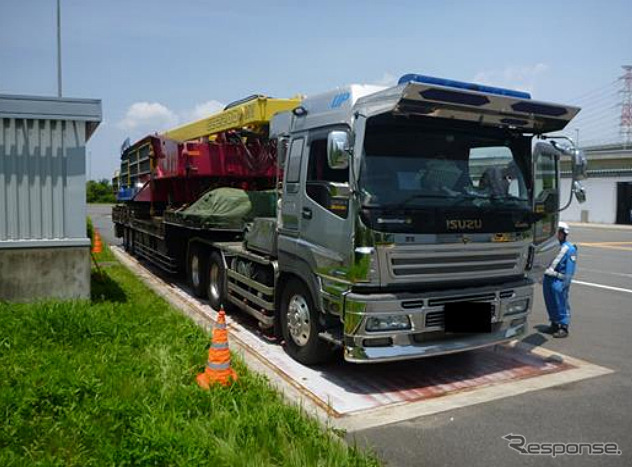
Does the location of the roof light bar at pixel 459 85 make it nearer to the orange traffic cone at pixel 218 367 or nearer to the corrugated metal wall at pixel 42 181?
the orange traffic cone at pixel 218 367

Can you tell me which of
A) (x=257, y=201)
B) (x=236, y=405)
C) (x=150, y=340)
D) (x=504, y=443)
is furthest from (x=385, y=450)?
(x=257, y=201)

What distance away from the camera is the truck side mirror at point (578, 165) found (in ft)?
19.9

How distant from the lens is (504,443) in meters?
4.26

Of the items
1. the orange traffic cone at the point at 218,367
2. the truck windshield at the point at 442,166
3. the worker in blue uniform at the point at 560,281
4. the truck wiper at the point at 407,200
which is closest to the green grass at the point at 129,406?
the orange traffic cone at the point at 218,367

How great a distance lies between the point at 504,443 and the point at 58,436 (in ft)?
10.4

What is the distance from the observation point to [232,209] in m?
8.44

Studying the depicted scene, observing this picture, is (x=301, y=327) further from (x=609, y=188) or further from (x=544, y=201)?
(x=609, y=188)

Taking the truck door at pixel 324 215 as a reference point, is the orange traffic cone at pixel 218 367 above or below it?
below

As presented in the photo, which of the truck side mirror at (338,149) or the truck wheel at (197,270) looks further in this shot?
the truck wheel at (197,270)

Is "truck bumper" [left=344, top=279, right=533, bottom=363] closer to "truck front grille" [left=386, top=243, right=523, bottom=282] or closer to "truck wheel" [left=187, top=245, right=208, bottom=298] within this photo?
"truck front grille" [left=386, top=243, right=523, bottom=282]

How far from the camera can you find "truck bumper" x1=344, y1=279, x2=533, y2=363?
194 inches

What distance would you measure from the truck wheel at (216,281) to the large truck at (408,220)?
1.20m

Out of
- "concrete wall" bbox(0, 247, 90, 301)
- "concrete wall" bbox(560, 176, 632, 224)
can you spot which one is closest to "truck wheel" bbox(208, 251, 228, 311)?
"concrete wall" bbox(0, 247, 90, 301)

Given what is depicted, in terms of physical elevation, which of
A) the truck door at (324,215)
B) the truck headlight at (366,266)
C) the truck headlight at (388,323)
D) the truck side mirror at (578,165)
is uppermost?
the truck side mirror at (578,165)
